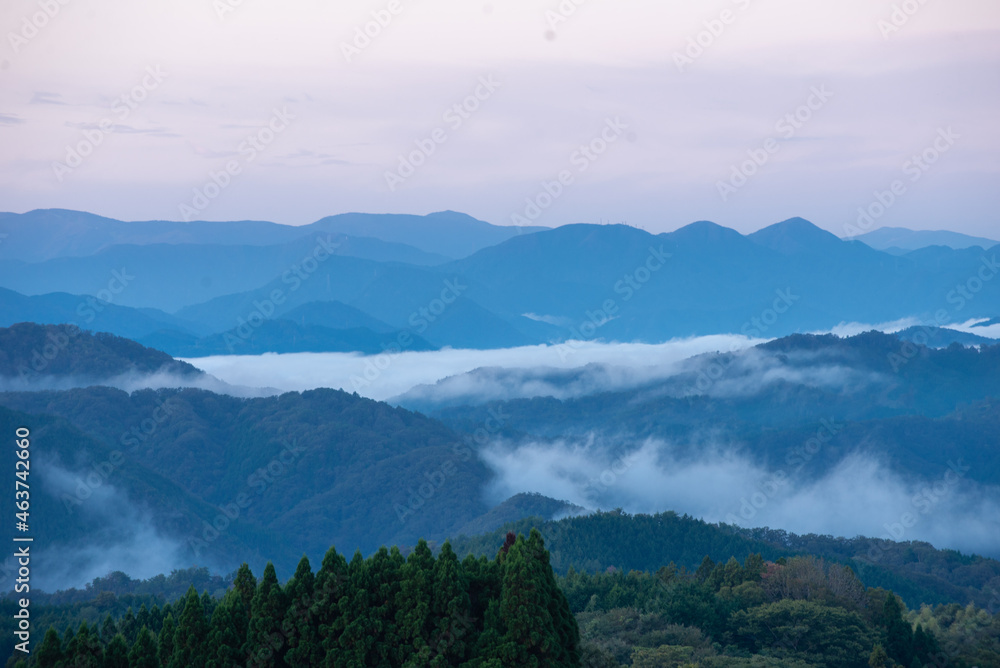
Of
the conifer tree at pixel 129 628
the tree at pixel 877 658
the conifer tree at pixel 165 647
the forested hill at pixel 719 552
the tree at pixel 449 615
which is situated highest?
the tree at pixel 449 615

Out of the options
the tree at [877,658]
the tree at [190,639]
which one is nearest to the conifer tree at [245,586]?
the tree at [190,639]

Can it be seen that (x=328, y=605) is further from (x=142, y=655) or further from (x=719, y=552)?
(x=719, y=552)

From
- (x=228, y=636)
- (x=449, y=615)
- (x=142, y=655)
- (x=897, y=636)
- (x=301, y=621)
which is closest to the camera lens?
(x=142, y=655)

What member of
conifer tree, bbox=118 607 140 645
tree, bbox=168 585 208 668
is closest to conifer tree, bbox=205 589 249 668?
tree, bbox=168 585 208 668

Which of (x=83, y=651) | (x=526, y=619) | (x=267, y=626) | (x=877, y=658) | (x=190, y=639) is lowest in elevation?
(x=877, y=658)

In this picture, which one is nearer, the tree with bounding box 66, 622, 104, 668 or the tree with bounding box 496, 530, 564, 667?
the tree with bounding box 66, 622, 104, 668

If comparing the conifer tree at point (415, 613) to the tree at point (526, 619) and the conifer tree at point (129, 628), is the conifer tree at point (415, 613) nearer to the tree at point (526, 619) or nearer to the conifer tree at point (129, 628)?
the tree at point (526, 619)

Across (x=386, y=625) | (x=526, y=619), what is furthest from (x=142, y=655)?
(x=526, y=619)

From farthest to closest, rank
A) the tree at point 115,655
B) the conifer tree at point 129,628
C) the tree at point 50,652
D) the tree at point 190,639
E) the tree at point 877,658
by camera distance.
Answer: the tree at point 877,658
the conifer tree at point 129,628
the tree at point 190,639
the tree at point 115,655
the tree at point 50,652

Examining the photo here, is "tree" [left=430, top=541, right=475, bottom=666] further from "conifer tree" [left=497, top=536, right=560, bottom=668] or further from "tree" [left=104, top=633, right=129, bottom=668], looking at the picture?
"tree" [left=104, top=633, right=129, bottom=668]

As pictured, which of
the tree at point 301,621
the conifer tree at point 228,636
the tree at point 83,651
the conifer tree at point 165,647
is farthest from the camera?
the tree at point 301,621

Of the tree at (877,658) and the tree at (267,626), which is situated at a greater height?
the tree at (267,626)

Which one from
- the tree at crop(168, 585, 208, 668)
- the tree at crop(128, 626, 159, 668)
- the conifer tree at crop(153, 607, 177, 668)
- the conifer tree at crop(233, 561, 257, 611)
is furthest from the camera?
the conifer tree at crop(233, 561, 257, 611)

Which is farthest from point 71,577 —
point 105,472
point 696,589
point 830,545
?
point 696,589
